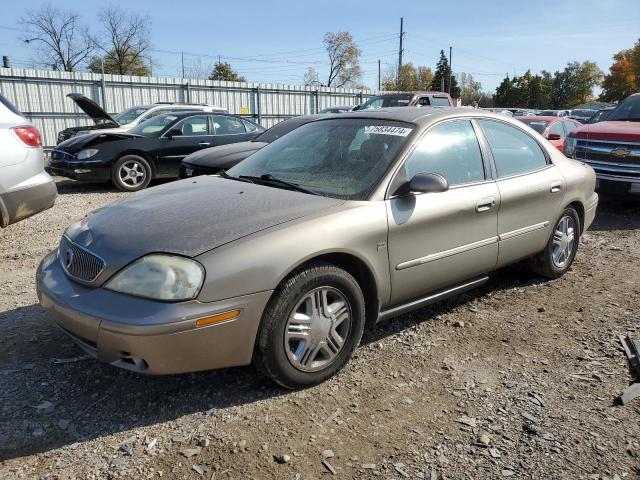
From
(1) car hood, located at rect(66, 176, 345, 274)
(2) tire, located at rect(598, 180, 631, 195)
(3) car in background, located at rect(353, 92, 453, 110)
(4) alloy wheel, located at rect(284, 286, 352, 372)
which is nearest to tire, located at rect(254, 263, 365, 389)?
(4) alloy wheel, located at rect(284, 286, 352, 372)

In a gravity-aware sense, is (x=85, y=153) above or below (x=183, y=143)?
below

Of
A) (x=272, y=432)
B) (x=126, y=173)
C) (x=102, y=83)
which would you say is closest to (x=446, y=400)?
(x=272, y=432)

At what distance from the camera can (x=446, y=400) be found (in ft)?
9.75

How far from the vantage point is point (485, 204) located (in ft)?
12.6

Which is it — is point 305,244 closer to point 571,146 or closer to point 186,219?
point 186,219

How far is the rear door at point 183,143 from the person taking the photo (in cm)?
1010

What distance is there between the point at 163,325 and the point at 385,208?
151cm

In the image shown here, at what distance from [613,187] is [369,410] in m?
6.75

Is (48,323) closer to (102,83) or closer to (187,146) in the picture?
(187,146)

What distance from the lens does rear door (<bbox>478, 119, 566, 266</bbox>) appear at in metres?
4.09

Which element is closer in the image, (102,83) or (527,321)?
(527,321)

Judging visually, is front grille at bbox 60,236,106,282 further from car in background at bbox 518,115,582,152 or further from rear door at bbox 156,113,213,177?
car in background at bbox 518,115,582,152

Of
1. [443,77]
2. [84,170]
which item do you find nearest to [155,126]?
[84,170]

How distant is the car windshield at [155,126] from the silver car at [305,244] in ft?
21.7
